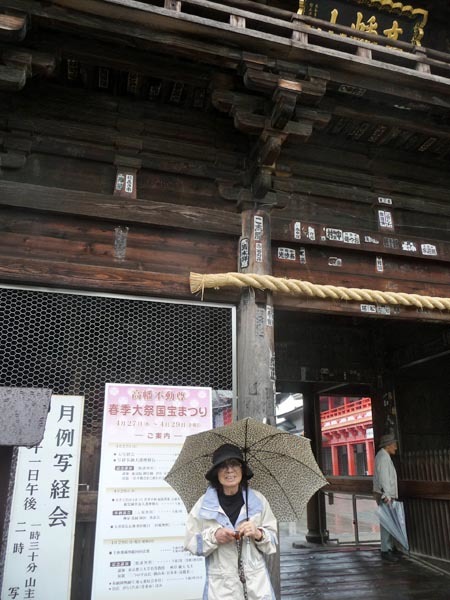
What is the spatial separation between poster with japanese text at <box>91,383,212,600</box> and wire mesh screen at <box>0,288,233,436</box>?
11.6 inches

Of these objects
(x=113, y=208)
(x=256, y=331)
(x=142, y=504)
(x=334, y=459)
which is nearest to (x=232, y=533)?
(x=142, y=504)

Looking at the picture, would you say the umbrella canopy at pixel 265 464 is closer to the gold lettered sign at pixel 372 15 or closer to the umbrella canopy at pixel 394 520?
the gold lettered sign at pixel 372 15

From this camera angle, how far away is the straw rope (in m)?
4.41

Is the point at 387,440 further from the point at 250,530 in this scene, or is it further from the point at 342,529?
the point at 342,529

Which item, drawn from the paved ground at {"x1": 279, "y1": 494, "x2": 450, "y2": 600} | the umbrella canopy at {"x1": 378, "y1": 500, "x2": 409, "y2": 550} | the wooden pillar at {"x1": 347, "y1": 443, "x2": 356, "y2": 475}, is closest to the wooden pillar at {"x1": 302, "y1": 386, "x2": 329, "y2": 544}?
the paved ground at {"x1": 279, "y1": 494, "x2": 450, "y2": 600}

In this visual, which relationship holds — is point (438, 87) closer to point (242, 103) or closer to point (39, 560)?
point (242, 103)

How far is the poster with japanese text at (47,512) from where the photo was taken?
348 centimetres

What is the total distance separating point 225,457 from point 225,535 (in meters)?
0.41

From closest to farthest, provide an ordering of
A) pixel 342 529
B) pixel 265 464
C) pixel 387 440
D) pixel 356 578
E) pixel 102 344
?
1. pixel 265 464
2. pixel 102 344
3. pixel 356 578
4. pixel 387 440
5. pixel 342 529

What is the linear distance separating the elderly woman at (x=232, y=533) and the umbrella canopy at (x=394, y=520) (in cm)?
516

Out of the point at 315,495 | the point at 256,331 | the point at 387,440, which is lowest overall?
the point at 315,495

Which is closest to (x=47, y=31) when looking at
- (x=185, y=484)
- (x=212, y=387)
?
(x=212, y=387)

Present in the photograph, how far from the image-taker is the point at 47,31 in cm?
410

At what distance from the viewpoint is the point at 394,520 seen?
23.2 feet
